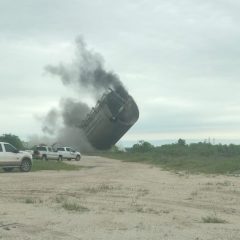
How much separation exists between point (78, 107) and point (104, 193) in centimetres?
8173

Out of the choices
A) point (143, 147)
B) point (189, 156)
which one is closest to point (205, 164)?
point (189, 156)

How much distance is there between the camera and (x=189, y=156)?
78.6 meters

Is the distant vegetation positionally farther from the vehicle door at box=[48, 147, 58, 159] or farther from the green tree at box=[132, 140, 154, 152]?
the vehicle door at box=[48, 147, 58, 159]

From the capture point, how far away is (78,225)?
12266 mm

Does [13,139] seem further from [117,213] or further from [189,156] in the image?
[117,213]

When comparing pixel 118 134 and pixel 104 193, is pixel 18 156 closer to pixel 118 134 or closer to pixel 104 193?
pixel 104 193

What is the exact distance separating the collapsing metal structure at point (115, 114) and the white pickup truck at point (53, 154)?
13.3 m

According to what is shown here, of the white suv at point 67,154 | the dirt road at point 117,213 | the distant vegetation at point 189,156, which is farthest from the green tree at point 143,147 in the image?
the dirt road at point 117,213

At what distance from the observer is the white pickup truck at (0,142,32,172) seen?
117 ft

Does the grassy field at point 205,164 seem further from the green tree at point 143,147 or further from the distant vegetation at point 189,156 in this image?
the green tree at point 143,147

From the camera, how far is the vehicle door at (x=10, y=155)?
117ft

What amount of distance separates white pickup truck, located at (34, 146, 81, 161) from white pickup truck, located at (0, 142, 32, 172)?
25928 millimetres

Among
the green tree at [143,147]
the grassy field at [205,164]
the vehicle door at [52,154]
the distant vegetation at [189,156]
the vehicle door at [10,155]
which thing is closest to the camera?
the vehicle door at [10,155]

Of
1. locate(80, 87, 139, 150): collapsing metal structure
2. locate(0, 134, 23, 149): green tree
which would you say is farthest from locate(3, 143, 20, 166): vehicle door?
locate(0, 134, 23, 149): green tree
